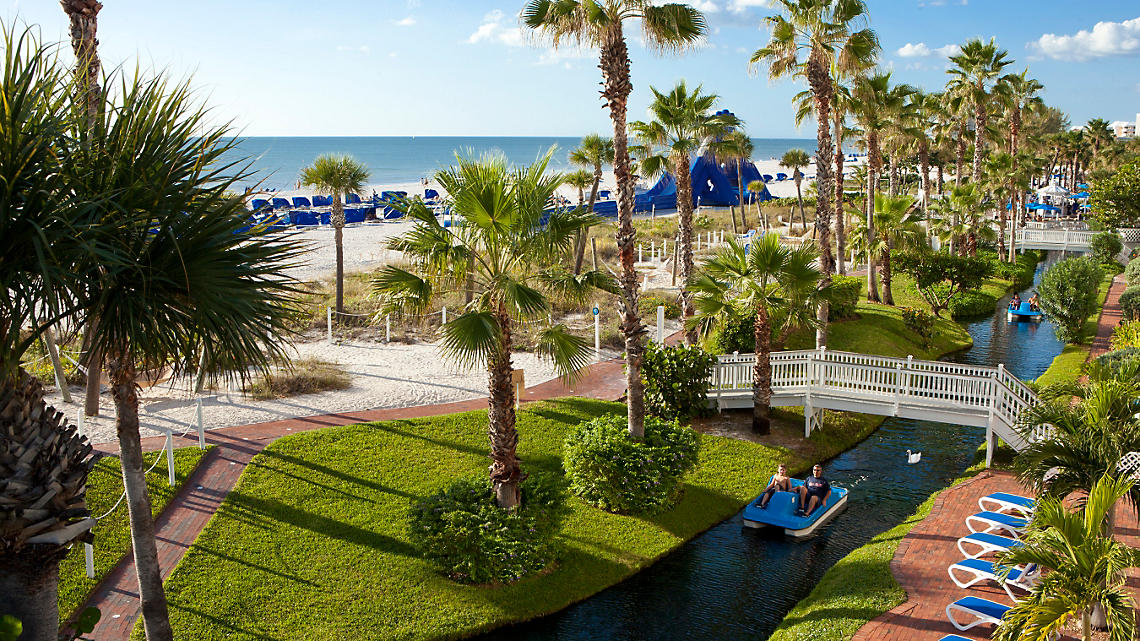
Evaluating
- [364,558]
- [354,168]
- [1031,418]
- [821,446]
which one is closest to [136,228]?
[364,558]

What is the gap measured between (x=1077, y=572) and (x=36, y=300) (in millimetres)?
10004

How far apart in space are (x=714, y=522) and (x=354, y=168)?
64.4 ft

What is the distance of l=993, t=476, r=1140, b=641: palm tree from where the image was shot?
27.9ft

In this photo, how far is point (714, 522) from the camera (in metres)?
16.0

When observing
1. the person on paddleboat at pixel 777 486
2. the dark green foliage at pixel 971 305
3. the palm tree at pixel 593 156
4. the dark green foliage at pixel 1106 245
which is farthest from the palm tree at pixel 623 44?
the dark green foliage at pixel 1106 245

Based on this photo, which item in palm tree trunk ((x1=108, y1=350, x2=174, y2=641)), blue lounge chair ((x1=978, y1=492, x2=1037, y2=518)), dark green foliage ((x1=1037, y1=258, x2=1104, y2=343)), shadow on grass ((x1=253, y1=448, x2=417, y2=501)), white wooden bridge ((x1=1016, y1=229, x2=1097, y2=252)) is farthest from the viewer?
white wooden bridge ((x1=1016, y1=229, x2=1097, y2=252))

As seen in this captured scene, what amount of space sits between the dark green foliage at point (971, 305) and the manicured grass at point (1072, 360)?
3.75 meters

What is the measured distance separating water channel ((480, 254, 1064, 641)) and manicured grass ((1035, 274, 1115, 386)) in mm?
4988

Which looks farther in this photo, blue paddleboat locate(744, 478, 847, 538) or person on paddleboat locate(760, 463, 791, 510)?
person on paddleboat locate(760, 463, 791, 510)

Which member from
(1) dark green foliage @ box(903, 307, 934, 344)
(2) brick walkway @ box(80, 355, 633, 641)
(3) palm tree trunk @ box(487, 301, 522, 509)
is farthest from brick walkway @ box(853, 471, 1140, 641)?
(1) dark green foliage @ box(903, 307, 934, 344)

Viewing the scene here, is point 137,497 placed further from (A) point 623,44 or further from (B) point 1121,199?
(B) point 1121,199

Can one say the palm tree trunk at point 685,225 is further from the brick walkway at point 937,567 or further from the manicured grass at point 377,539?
the brick walkway at point 937,567

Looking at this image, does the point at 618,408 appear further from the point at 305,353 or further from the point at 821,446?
the point at 305,353

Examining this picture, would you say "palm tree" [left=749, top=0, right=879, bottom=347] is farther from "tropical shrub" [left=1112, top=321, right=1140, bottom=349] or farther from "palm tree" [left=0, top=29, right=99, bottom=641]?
"palm tree" [left=0, top=29, right=99, bottom=641]
